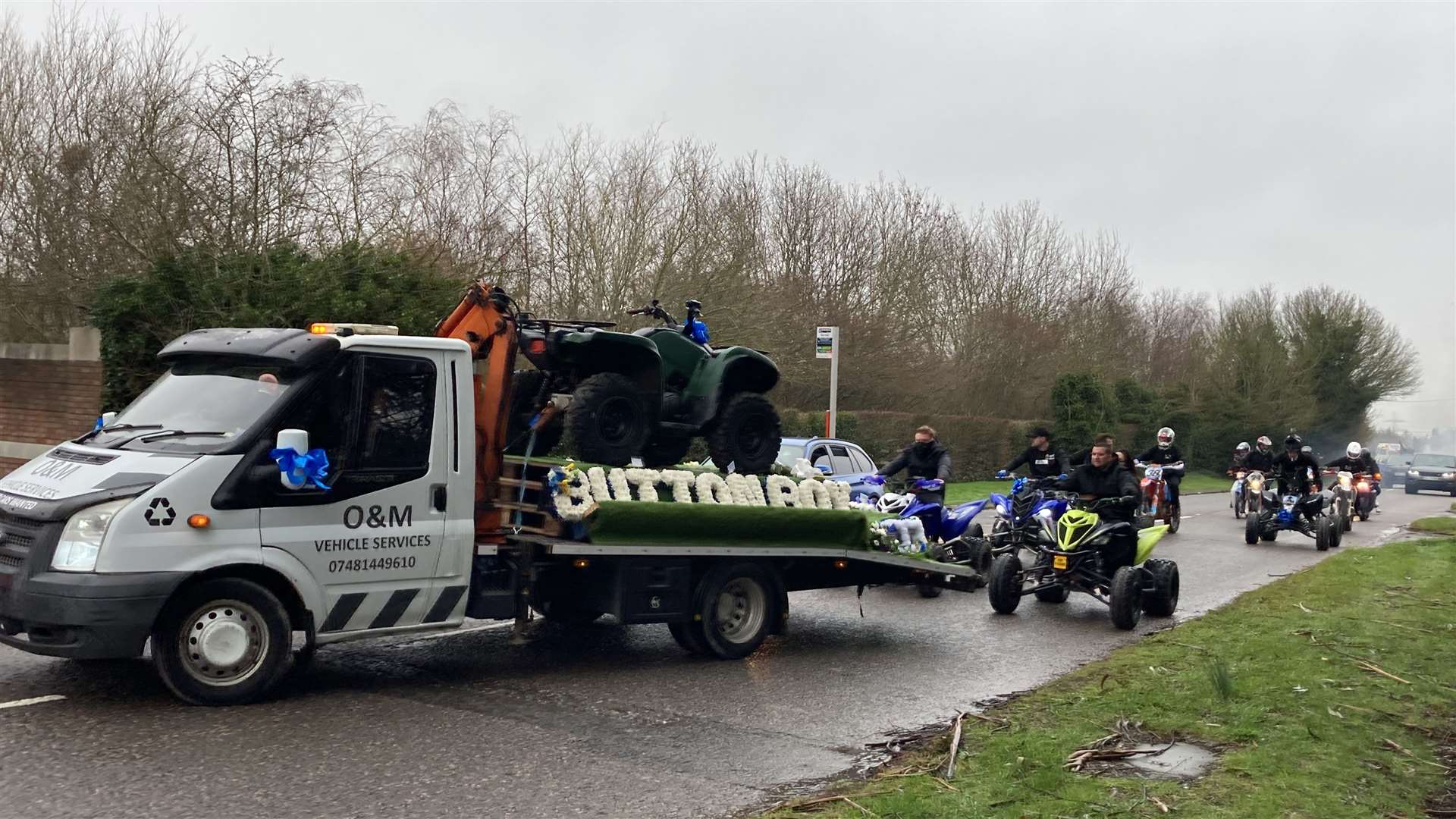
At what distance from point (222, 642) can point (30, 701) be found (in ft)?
3.65

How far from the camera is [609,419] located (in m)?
9.20

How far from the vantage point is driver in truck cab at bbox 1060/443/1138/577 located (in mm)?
12602

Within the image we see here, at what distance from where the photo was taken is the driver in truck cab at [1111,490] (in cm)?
1260

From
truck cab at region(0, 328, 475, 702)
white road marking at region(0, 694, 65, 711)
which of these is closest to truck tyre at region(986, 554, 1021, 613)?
truck cab at region(0, 328, 475, 702)

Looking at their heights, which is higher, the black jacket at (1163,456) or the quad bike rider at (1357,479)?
the black jacket at (1163,456)

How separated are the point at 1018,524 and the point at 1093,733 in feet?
23.8

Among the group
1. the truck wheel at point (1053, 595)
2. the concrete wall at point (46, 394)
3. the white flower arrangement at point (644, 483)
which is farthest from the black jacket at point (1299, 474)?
the concrete wall at point (46, 394)

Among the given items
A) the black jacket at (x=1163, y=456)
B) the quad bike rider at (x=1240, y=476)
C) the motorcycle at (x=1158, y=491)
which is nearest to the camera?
the motorcycle at (x=1158, y=491)

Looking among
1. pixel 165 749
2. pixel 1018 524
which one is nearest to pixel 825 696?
pixel 165 749

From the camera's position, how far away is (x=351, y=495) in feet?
24.6

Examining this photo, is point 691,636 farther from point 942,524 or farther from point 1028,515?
point 1028,515

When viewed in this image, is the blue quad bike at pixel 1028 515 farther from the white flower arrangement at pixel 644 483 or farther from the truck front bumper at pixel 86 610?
the truck front bumper at pixel 86 610

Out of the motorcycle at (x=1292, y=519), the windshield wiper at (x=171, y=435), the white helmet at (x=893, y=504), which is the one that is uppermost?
the windshield wiper at (x=171, y=435)

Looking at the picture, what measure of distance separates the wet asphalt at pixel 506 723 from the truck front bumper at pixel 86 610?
387 mm
